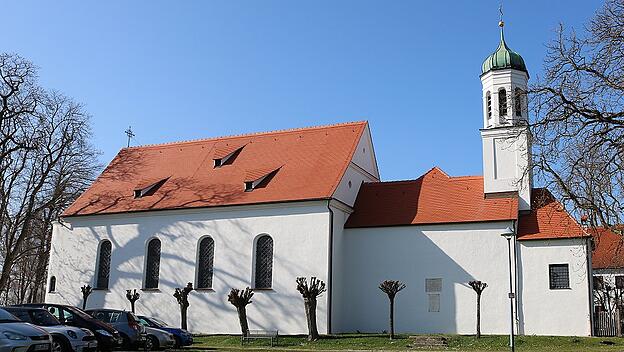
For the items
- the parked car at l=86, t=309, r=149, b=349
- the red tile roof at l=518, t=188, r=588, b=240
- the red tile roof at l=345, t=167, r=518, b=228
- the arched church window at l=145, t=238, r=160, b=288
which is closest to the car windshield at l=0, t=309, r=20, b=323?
the parked car at l=86, t=309, r=149, b=349

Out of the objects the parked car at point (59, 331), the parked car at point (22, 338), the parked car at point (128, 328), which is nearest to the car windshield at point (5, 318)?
the parked car at point (22, 338)

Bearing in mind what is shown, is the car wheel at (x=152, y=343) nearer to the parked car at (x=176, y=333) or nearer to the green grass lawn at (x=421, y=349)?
the parked car at (x=176, y=333)

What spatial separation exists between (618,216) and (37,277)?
41.4 meters

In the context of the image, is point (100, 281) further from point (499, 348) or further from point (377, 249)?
point (499, 348)

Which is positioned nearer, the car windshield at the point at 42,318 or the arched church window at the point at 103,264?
the car windshield at the point at 42,318

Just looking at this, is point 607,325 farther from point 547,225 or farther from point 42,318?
point 42,318

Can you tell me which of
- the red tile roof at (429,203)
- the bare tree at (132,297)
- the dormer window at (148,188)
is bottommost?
the bare tree at (132,297)

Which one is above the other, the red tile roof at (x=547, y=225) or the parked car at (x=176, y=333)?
the red tile roof at (x=547, y=225)

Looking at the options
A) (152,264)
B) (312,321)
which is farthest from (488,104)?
(152,264)

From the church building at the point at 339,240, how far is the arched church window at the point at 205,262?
65 millimetres

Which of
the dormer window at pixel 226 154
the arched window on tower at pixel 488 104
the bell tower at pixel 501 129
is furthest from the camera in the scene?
the dormer window at pixel 226 154

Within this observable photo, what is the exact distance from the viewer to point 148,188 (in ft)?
117

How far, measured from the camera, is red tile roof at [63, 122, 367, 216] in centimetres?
3167

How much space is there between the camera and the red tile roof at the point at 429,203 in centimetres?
2952
